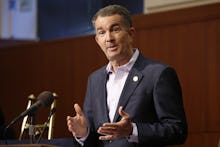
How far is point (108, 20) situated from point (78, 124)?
25.2 inches

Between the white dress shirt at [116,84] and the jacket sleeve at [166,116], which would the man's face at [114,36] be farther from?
the jacket sleeve at [166,116]

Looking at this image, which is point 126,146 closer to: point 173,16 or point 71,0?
point 173,16

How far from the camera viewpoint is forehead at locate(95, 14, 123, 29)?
3.43 meters

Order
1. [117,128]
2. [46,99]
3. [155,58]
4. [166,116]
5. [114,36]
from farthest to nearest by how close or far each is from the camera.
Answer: [155,58] < [114,36] < [166,116] < [46,99] < [117,128]

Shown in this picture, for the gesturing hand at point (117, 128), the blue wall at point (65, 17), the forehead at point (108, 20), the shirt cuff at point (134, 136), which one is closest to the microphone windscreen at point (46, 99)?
the gesturing hand at point (117, 128)

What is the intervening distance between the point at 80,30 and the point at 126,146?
315 centimetres

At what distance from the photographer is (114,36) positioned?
136 inches

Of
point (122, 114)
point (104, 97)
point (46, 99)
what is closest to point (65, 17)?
point (104, 97)

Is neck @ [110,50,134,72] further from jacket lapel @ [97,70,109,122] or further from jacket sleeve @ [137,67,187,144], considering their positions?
jacket sleeve @ [137,67,187,144]

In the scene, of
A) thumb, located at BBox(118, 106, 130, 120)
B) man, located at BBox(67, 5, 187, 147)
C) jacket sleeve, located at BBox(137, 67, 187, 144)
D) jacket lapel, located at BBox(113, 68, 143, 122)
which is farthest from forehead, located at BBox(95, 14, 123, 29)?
thumb, located at BBox(118, 106, 130, 120)

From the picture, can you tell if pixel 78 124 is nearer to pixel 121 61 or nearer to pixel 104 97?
pixel 104 97

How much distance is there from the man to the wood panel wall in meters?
1.50

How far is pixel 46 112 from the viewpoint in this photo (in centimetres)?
631

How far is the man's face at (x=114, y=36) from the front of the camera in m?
3.44
